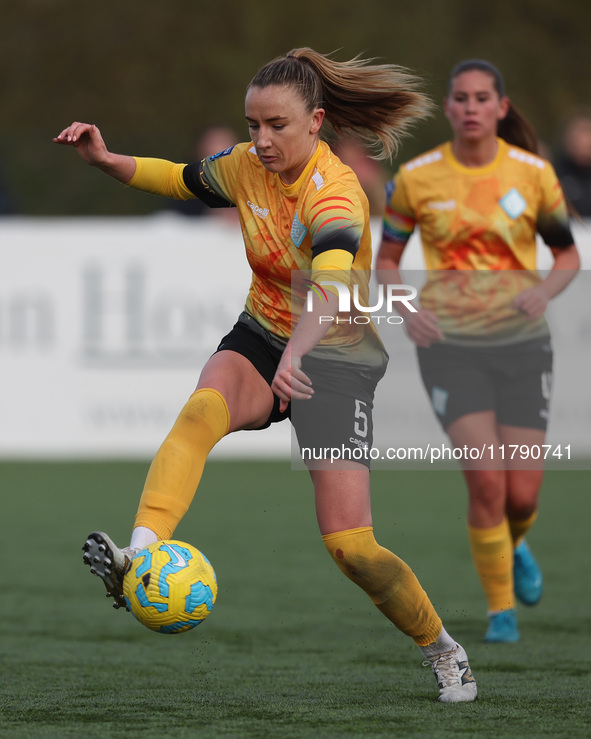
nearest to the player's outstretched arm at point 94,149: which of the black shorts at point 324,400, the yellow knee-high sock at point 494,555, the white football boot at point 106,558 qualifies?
the black shorts at point 324,400

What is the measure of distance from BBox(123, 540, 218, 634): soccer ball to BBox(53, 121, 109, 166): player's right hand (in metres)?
1.33

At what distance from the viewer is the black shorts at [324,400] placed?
452cm

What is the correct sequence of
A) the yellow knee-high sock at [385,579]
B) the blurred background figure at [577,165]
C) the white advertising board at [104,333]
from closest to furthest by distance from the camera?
1. the yellow knee-high sock at [385,579]
2. the blurred background figure at [577,165]
3. the white advertising board at [104,333]

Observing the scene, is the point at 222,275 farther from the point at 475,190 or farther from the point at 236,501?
the point at 475,190

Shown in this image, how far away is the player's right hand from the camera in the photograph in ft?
15.1

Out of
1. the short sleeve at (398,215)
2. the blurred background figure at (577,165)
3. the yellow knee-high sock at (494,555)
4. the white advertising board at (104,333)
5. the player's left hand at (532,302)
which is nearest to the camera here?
the player's left hand at (532,302)

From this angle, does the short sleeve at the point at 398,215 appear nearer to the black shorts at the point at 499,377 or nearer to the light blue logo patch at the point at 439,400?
the black shorts at the point at 499,377

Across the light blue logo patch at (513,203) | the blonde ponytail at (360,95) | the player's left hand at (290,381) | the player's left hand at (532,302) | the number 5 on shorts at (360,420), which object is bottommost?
the number 5 on shorts at (360,420)

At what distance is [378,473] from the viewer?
11.6 metres

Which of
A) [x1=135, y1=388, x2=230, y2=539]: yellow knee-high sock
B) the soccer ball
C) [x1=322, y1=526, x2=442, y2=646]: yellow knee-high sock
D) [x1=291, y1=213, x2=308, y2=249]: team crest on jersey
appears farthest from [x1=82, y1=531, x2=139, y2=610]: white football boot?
[x1=291, y1=213, x2=308, y2=249]: team crest on jersey

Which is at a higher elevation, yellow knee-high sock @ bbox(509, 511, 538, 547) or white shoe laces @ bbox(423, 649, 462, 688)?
yellow knee-high sock @ bbox(509, 511, 538, 547)

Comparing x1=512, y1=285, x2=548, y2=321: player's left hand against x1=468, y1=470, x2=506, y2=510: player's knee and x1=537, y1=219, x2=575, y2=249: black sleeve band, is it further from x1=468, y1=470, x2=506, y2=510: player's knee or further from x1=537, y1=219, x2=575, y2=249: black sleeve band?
x1=468, y1=470, x2=506, y2=510: player's knee

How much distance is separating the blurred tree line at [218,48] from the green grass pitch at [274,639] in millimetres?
11460

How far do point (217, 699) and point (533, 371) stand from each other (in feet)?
7.24
